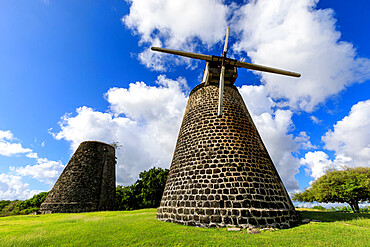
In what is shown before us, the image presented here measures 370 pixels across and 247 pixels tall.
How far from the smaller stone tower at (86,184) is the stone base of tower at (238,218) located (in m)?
17.1

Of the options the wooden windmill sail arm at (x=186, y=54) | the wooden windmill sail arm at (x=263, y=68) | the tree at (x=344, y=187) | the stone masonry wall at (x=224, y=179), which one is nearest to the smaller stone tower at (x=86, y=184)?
the stone masonry wall at (x=224, y=179)

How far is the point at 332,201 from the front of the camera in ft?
65.8

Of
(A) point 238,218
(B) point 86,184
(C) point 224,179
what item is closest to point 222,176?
(C) point 224,179

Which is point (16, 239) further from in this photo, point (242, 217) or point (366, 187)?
point (366, 187)

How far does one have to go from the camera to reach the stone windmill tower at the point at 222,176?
752 centimetres

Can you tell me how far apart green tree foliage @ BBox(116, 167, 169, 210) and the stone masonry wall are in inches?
684

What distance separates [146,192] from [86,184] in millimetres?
8613

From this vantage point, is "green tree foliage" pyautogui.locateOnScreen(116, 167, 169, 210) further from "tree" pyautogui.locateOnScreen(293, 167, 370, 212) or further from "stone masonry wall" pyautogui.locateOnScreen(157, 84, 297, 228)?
"tree" pyautogui.locateOnScreen(293, 167, 370, 212)

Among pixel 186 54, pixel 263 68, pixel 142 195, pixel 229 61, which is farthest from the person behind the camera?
pixel 142 195

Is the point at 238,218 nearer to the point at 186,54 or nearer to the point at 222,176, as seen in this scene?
the point at 222,176

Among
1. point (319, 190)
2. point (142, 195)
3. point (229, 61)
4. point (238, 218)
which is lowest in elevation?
point (238, 218)

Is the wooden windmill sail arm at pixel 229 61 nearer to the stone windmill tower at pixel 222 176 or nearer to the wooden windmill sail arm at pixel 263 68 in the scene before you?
the wooden windmill sail arm at pixel 263 68

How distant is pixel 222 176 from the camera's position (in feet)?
27.9

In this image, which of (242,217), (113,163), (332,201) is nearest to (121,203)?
(113,163)
